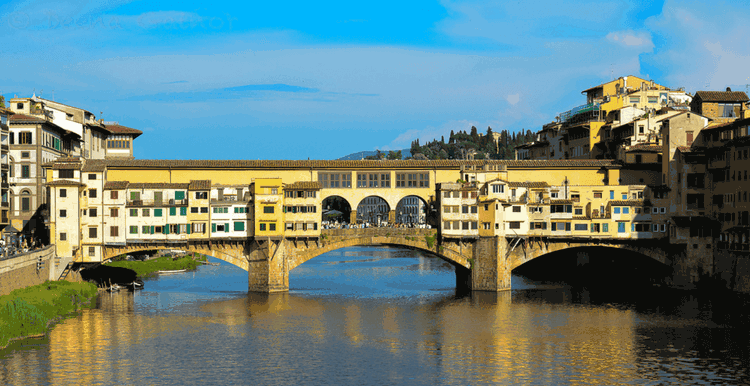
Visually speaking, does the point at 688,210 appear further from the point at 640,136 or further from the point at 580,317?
the point at 580,317

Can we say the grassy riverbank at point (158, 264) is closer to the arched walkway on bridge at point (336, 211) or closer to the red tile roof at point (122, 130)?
the red tile roof at point (122, 130)

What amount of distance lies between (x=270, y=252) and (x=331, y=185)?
10.6 meters

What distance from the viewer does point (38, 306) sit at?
2395 inches

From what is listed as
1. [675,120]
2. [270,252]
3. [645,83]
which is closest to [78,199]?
[270,252]

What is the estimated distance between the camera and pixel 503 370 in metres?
49.7

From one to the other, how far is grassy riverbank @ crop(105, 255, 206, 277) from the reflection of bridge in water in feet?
79.8

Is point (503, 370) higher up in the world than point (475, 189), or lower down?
lower down

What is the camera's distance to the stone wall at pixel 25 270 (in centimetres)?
5975

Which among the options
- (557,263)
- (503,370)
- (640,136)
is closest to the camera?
(503,370)

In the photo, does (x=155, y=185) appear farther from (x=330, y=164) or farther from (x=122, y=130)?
(x=122, y=130)

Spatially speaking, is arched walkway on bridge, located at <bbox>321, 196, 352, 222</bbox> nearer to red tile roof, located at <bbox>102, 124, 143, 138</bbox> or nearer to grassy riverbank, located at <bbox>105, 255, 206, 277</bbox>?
grassy riverbank, located at <bbox>105, 255, 206, 277</bbox>

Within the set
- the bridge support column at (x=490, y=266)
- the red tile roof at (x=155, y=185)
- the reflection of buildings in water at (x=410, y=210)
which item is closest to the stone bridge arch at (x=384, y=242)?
the bridge support column at (x=490, y=266)

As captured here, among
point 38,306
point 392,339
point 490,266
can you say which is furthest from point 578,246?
point 38,306

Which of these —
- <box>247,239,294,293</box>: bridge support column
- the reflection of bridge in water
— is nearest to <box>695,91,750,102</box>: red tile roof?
the reflection of bridge in water
